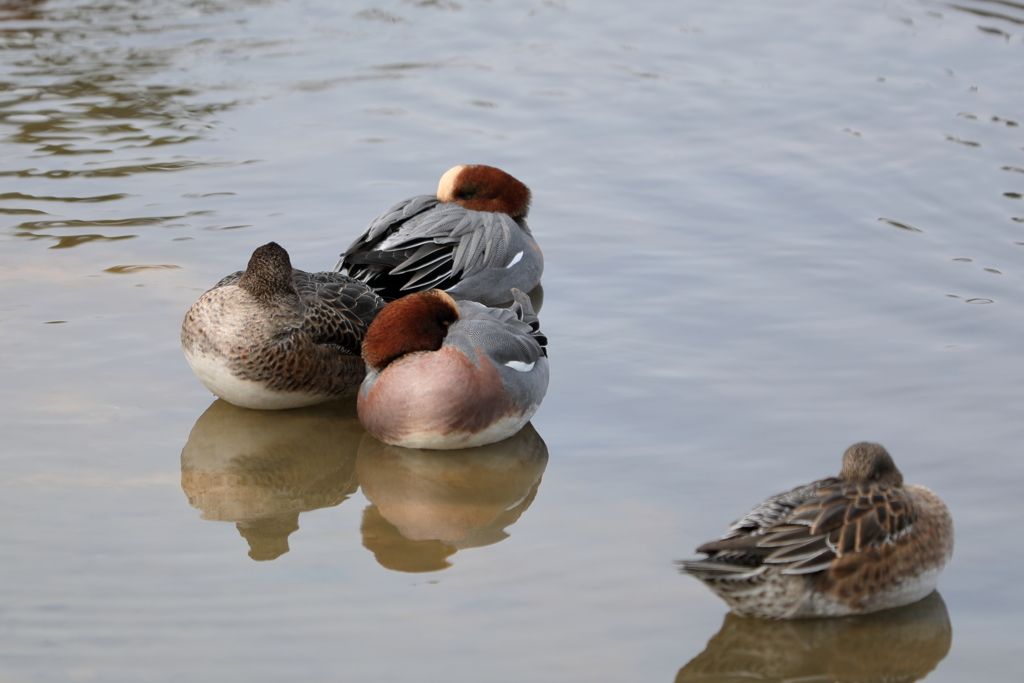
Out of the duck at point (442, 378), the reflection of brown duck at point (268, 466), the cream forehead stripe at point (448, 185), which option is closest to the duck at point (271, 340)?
the reflection of brown duck at point (268, 466)

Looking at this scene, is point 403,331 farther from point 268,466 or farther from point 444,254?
point 444,254

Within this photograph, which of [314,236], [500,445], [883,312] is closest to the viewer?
[500,445]

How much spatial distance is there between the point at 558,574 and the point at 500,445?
115 centimetres

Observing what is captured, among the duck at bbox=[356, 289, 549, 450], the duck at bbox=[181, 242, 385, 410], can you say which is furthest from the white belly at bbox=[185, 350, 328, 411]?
the duck at bbox=[356, 289, 549, 450]

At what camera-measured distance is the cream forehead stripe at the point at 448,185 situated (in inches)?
285

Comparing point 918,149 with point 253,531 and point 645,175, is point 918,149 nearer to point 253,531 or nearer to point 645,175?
point 645,175

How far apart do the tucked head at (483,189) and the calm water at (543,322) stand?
418mm

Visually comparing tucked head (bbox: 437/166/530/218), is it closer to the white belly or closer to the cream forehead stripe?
the cream forehead stripe

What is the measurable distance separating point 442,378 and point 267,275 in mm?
1011

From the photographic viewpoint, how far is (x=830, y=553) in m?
3.84

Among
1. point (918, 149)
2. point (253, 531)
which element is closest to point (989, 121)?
point (918, 149)

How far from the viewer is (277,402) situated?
5484 millimetres

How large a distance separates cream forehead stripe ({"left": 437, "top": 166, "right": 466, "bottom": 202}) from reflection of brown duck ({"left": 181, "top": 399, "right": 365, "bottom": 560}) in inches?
75.9

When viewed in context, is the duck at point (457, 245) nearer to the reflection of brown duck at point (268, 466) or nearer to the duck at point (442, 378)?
the reflection of brown duck at point (268, 466)
